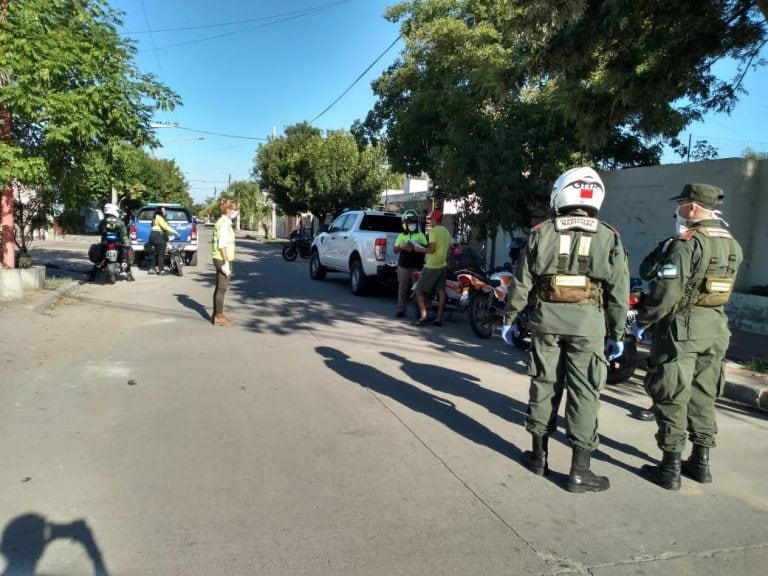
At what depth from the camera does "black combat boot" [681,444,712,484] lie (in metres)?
4.23

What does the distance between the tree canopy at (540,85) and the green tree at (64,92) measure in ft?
20.1

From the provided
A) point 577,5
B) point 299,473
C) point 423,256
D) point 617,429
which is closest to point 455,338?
point 423,256

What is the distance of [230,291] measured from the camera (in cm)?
1316

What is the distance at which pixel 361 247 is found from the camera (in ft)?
42.0

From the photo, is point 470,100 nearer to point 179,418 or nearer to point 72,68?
point 72,68

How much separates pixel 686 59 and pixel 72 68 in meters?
9.30

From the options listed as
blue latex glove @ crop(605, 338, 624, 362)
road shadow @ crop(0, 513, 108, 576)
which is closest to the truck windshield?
blue latex glove @ crop(605, 338, 624, 362)

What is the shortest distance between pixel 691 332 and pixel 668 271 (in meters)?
0.45

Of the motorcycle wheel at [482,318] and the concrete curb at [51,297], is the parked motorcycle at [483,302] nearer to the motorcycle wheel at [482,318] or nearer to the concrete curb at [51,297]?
the motorcycle wheel at [482,318]

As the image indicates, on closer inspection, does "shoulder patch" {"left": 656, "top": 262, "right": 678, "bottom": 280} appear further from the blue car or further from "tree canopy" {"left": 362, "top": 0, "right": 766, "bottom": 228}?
the blue car

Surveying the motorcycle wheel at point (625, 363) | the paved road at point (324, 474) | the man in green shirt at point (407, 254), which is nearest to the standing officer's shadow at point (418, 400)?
the paved road at point (324, 474)

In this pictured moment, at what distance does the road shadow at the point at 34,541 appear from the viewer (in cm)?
300

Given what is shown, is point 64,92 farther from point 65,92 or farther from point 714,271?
point 714,271

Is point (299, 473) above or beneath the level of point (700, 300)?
beneath
